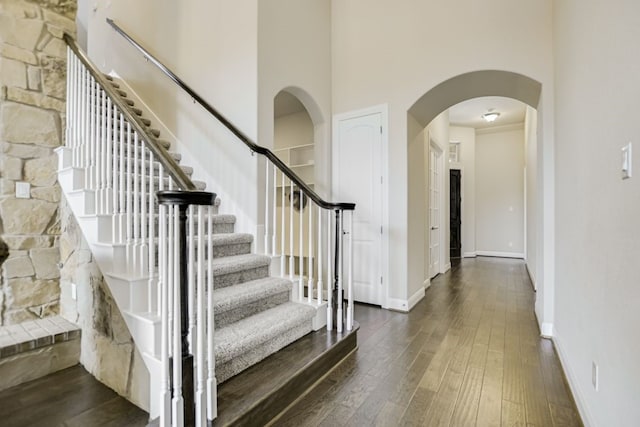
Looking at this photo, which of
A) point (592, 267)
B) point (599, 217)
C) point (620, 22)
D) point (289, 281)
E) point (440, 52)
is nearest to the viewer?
point (620, 22)

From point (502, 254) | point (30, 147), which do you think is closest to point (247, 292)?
point (30, 147)

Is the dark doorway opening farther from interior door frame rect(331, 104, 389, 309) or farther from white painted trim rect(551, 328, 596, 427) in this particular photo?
white painted trim rect(551, 328, 596, 427)

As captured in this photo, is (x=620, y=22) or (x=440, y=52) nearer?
(x=620, y=22)

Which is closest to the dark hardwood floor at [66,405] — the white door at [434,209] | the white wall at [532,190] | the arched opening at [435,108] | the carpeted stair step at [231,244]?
the carpeted stair step at [231,244]

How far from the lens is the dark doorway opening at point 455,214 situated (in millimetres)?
7605

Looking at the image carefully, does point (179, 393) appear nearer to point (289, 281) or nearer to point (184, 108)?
point (289, 281)

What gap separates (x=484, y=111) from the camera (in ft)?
21.4

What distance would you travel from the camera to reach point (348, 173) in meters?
3.91

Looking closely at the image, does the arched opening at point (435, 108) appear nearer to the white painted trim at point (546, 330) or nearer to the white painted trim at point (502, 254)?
the white painted trim at point (546, 330)

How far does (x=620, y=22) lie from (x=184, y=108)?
374 cm

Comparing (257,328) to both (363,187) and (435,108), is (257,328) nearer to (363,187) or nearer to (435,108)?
(363,187)

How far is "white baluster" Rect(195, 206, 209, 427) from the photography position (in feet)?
4.49

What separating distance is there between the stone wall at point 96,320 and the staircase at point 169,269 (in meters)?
0.22

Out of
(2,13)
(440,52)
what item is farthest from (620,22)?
(2,13)
